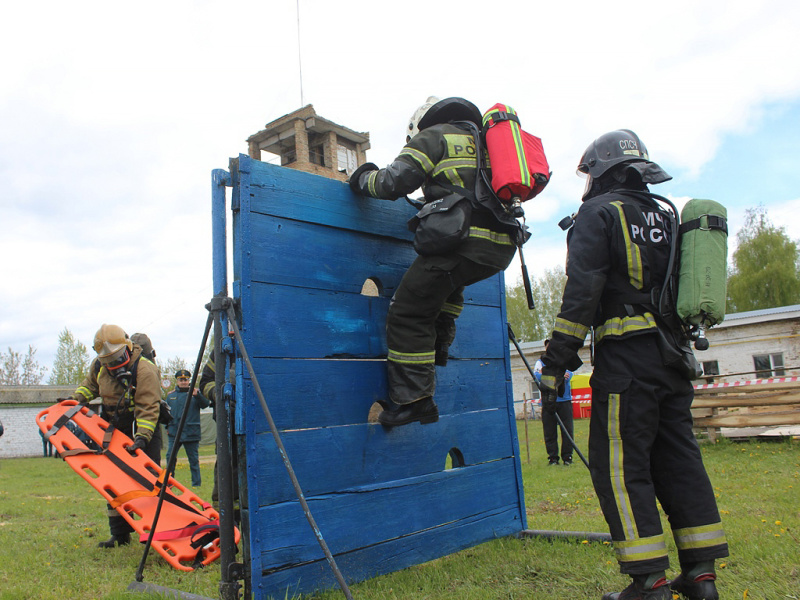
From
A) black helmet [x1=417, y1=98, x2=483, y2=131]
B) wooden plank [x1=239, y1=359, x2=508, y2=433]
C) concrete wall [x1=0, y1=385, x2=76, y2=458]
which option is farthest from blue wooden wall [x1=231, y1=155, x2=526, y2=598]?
concrete wall [x1=0, y1=385, x2=76, y2=458]

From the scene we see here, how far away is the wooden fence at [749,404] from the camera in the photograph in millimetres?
10203

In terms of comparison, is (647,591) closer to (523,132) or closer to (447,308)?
(447,308)

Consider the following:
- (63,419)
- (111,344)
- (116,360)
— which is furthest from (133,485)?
(111,344)

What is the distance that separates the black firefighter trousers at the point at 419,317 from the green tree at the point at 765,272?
37164mm

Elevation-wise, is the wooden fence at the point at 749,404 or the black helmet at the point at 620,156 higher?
the black helmet at the point at 620,156

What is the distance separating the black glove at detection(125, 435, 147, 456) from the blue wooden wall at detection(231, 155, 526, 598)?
2711 millimetres

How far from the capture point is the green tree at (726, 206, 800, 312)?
34531 millimetres

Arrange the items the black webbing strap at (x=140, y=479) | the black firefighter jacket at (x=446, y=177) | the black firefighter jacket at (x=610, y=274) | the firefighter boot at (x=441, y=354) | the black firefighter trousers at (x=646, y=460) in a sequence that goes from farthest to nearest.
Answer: the black webbing strap at (x=140, y=479) → the firefighter boot at (x=441, y=354) → the black firefighter jacket at (x=446, y=177) → the black firefighter jacket at (x=610, y=274) → the black firefighter trousers at (x=646, y=460)

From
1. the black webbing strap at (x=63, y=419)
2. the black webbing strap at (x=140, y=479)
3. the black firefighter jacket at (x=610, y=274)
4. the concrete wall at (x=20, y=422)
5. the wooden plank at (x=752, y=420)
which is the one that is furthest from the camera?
the concrete wall at (x=20, y=422)

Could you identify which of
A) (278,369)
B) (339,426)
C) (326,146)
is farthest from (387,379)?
(326,146)

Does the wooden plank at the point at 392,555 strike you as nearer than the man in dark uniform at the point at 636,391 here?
No

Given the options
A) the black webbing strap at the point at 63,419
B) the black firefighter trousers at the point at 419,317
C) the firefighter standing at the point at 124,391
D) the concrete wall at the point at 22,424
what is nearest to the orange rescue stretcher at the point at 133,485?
the black webbing strap at the point at 63,419

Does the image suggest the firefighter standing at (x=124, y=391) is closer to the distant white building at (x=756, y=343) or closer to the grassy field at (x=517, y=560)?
the grassy field at (x=517, y=560)

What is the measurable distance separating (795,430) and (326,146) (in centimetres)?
2488
